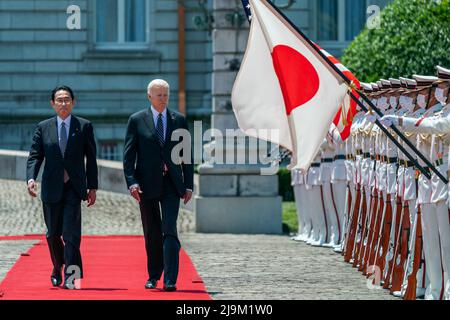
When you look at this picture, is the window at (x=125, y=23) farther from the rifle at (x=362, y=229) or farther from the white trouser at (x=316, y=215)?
the rifle at (x=362, y=229)

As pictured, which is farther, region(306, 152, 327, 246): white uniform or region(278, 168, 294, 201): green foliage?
region(278, 168, 294, 201): green foliage

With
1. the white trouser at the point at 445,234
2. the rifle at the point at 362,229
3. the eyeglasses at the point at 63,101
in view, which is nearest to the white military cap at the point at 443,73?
the white trouser at the point at 445,234

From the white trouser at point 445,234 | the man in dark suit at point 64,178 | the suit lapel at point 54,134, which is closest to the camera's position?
the white trouser at point 445,234

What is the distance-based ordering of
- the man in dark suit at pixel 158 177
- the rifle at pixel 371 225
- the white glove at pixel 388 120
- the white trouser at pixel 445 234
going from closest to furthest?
the white glove at pixel 388 120 → the white trouser at pixel 445 234 → the man in dark suit at pixel 158 177 → the rifle at pixel 371 225

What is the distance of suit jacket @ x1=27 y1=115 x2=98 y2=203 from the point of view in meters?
13.0

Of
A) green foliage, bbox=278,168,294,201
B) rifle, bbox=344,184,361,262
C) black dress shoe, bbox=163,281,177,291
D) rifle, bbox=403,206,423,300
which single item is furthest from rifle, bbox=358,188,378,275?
green foliage, bbox=278,168,294,201

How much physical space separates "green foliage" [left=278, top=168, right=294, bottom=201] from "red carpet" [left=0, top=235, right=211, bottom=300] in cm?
720

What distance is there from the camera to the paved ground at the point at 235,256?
505 inches

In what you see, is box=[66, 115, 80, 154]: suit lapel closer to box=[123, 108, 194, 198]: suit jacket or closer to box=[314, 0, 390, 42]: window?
box=[123, 108, 194, 198]: suit jacket

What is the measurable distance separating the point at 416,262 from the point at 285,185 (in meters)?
13.3

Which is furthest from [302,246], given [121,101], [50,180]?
[121,101]

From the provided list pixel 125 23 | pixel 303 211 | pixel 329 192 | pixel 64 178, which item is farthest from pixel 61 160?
pixel 125 23

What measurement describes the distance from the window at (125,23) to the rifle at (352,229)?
60.8 ft
